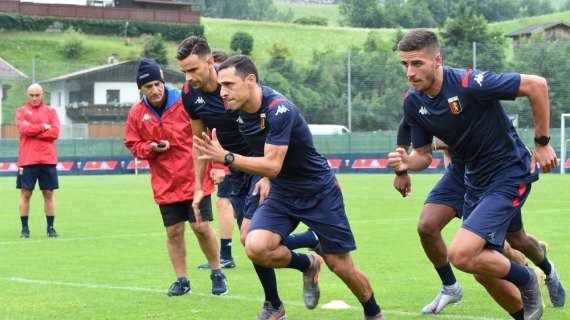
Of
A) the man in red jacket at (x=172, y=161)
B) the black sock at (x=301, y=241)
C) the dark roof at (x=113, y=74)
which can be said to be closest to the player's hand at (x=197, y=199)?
the man in red jacket at (x=172, y=161)

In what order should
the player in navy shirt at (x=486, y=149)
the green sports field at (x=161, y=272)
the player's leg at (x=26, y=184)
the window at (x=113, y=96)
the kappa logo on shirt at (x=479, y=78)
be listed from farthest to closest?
1. the window at (x=113, y=96)
2. the player's leg at (x=26, y=184)
3. the green sports field at (x=161, y=272)
4. the kappa logo on shirt at (x=479, y=78)
5. the player in navy shirt at (x=486, y=149)

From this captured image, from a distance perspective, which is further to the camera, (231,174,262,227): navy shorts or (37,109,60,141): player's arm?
(37,109,60,141): player's arm

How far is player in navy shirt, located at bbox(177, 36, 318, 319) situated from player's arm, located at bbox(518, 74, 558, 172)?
2.27 metres

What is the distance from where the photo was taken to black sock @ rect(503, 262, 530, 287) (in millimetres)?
7652

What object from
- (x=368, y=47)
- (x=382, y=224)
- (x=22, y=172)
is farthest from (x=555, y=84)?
(x=368, y=47)

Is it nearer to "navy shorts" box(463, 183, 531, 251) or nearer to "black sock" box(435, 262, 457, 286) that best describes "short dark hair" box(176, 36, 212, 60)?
"black sock" box(435, 262, 457, 286)

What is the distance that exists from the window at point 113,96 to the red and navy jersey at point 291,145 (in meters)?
55.5

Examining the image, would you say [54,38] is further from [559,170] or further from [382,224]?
[382,224]

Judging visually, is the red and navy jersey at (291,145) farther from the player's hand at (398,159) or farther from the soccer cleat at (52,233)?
the soccer cleat at (52,233)

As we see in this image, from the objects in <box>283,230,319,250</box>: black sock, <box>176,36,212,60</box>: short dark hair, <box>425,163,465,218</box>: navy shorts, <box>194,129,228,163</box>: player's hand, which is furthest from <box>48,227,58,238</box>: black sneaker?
<box>194,129,228,163</box>: player's hand

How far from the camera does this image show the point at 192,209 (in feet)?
34.2

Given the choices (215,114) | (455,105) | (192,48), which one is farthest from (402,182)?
(192,48)

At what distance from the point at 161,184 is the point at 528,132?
3064 centimetres

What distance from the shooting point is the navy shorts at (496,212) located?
25.0 feet
